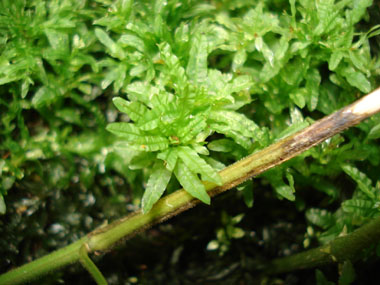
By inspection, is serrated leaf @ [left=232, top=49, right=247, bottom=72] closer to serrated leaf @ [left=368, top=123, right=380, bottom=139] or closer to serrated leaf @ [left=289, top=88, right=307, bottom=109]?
serrated leaf @ [left=289, top=88, right=307, bottom=109]

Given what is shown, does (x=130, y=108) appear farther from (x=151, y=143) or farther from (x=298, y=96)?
(x=298, y=96)

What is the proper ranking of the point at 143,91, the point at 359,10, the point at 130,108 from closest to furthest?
the point at 130,108 < the point at 143,91 < the point at 359,10

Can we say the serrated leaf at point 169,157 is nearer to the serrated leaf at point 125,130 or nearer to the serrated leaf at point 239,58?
the serrated leaf at point 125,130

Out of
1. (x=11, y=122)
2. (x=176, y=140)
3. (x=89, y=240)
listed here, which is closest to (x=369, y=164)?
(x=176, y=140)

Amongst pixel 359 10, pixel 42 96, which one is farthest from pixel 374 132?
pixel 42 96

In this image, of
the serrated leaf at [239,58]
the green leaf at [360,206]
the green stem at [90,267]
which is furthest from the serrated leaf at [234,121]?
the green stem at [90,267]

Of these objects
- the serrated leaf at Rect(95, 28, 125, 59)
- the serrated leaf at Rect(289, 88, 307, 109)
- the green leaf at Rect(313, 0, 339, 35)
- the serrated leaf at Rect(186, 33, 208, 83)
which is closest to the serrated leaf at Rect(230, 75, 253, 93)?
the serrated leaf at Rect(186, 33, 208, 83)
